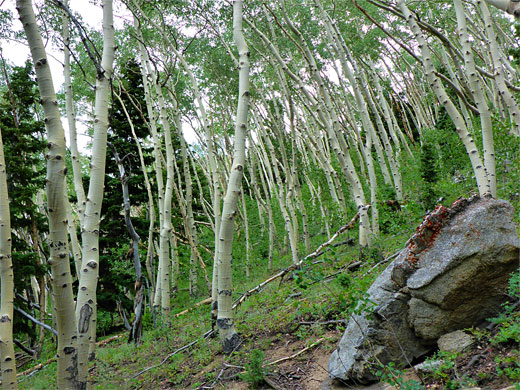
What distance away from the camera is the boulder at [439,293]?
3484 millimetres

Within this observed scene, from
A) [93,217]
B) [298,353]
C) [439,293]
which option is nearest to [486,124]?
A: [439,293]

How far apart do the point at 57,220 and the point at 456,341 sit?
143 inches

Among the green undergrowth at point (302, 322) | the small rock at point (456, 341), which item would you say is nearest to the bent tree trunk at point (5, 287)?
the green undergrowth at point (302, 322)

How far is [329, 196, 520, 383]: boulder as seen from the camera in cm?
348

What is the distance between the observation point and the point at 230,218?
514 centimetres

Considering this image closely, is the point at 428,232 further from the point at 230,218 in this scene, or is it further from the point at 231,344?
the point at 231,344

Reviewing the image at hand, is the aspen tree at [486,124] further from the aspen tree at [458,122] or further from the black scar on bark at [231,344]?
the black scar on bark at [231,344]

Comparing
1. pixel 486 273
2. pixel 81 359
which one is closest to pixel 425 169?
pixel 486 273

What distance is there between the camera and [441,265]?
356 cm

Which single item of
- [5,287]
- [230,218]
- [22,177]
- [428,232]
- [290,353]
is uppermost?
[22,177]

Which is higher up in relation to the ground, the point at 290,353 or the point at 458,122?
the point at 458,122

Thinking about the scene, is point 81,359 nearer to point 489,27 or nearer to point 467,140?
point 467,140

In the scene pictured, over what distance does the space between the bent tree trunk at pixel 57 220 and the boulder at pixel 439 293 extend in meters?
2.52

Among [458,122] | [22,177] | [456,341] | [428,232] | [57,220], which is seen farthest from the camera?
[22,177]
